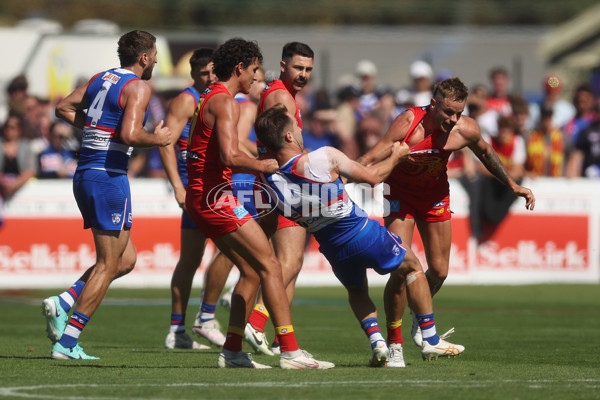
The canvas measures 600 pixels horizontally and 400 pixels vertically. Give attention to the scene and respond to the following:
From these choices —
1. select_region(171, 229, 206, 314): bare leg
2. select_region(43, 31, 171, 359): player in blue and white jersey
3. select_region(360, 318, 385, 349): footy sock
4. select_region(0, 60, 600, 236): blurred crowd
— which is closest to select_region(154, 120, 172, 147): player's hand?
select_region(43, 31, 171, 359): player in blue and white jersey

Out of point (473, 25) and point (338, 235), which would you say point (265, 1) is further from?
point (338, 235)

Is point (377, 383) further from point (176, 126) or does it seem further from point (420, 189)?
point (176, 126)

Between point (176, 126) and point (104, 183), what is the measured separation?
1631 mm

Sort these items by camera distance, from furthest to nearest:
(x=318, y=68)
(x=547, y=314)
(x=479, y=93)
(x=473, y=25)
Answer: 1. (x=473, y=25)
2. (x=318, y=68)
3. (x=479, y=93)
4. (x=547, y=314)

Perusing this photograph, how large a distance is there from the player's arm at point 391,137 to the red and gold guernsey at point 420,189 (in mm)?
246

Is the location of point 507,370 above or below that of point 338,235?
below

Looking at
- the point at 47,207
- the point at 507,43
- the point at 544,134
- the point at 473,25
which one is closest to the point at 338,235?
the point at 47,207

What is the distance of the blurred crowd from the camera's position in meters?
18.4

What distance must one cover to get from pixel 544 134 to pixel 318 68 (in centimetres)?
1291

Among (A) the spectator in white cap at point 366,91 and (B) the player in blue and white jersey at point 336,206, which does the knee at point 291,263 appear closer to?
(B) the player in blue and white jersey at point 336,206

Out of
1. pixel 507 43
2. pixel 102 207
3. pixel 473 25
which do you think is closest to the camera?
pixel 102 207

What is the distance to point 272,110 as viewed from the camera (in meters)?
8.84

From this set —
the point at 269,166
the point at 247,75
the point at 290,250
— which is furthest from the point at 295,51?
the point at 269,166

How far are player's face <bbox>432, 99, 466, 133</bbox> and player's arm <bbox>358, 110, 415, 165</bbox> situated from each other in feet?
0.80
